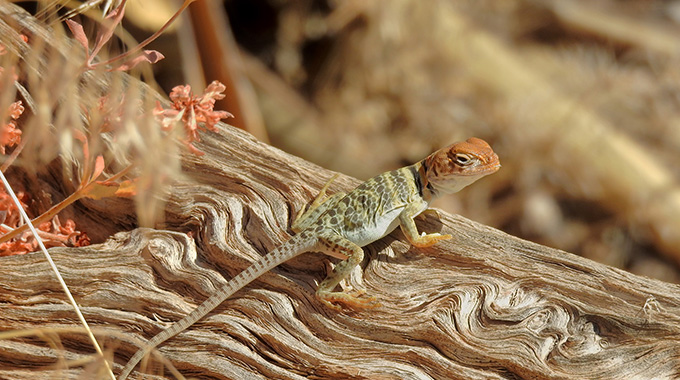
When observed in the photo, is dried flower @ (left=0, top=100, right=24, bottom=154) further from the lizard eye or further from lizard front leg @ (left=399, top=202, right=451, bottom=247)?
the lizard eye

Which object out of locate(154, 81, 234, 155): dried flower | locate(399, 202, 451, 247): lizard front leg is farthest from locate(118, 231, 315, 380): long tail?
locate(154, 81, 234, 155): dried flower

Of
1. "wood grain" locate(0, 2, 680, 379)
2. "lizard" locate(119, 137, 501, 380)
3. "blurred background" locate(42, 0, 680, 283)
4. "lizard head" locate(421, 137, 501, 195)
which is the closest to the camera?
"wood grain" locate(0, 2, 680, 379)

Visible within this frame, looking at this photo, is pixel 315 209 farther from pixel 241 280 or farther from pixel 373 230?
pixel 241 280

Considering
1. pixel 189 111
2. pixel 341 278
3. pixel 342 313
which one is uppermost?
pixel 189 111

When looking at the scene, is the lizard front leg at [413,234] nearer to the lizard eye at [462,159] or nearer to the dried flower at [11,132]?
the lizard eye at [462,159]

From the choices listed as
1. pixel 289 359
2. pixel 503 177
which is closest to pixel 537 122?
pixel 503 177

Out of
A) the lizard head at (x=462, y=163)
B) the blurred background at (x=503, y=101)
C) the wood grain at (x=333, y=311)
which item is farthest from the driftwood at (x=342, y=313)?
the blurred background at (x=503, y=101)

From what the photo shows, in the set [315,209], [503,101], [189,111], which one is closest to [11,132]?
[189,111]
